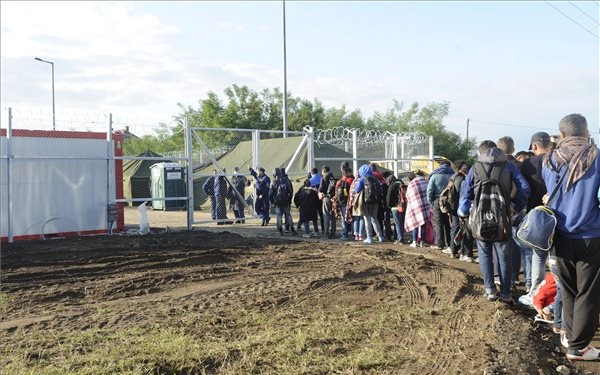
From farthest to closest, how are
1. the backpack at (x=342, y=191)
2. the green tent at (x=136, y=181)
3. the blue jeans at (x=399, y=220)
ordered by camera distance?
1. the green tent at (x=136, y=181)
2. the backpack at (x=342, y=191)
3. the blue jeans at (x=399, y=220)

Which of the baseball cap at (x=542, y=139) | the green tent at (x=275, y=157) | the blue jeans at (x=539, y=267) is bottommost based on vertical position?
the blue jeans at (x=539, y=267)

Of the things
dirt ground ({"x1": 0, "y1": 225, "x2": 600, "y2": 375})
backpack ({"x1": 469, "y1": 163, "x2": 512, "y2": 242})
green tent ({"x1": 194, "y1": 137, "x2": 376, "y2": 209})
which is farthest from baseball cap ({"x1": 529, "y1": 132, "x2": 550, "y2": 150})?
green tent ({"x1": 194, "y1": 137, "x2": 376, "y2": 209})

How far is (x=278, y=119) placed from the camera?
41.0 m

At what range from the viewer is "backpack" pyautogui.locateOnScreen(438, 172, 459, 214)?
32.2 ft

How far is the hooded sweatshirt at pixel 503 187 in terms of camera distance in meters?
6.72

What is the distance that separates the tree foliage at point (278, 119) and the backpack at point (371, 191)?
1736 centimetres

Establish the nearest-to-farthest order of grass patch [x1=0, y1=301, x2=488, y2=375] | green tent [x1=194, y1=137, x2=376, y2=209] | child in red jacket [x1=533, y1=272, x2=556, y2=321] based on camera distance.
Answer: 1. grass patch [x1=0, y1=301, x2=488, y2=375]
2. child in red jacket [x1=533, y1=272, x2=556, y2=321]
3. green tent [x1=194, y1=137, x2=376, y2=209]

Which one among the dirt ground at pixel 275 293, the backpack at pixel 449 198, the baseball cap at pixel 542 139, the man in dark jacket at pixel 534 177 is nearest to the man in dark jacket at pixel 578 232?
the dirt ground at pixel 275 293

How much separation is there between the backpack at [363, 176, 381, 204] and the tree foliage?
684 inches

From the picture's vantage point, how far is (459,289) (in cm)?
760

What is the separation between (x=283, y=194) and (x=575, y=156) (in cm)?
992

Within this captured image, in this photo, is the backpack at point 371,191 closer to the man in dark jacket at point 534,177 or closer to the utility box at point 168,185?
the man in dark jacket at point 534,177

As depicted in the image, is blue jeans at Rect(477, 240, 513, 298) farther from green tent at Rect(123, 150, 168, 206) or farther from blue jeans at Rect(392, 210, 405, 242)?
green tent at Rect(123, 150, 168, 206)

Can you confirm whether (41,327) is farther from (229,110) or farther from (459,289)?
(229,110)
